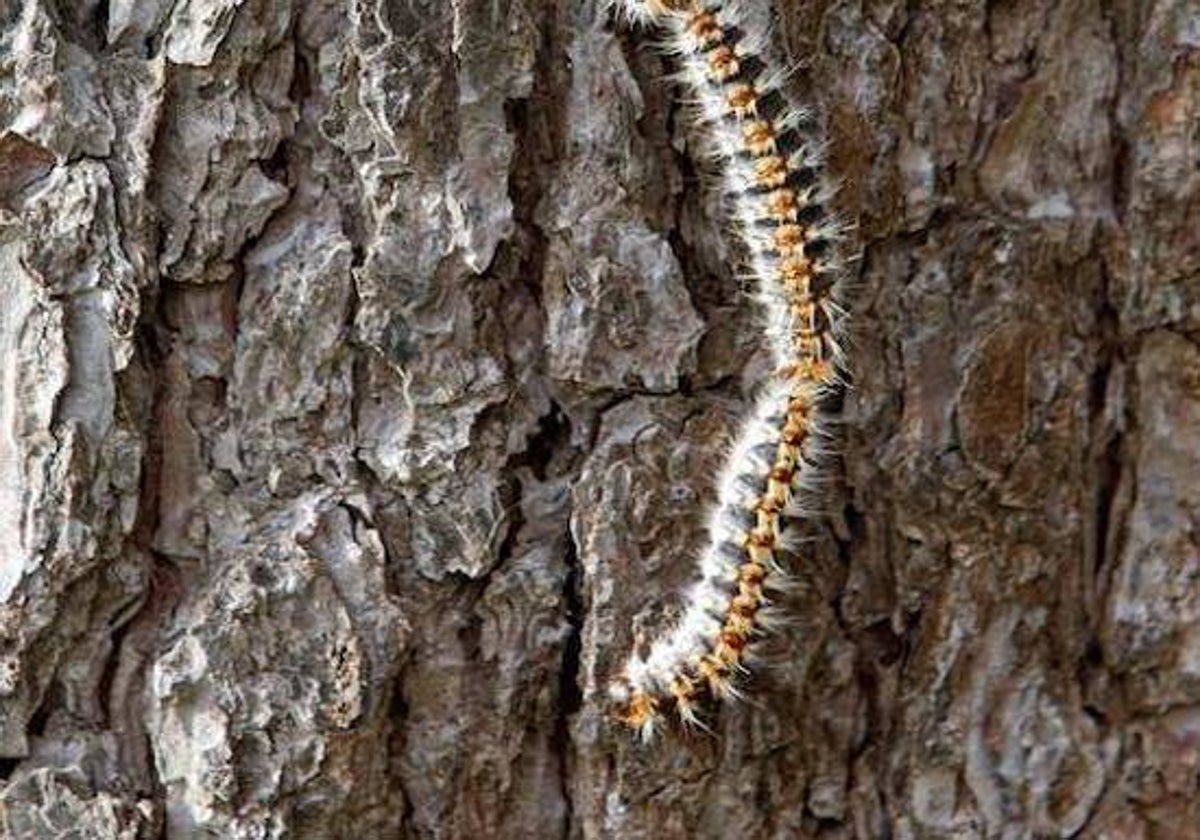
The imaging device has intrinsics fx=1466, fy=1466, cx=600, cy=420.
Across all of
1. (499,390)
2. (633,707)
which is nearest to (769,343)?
(499,390)

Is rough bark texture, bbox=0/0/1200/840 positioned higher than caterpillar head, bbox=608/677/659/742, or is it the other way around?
rough bark texture, bbox=0/0/1200/840

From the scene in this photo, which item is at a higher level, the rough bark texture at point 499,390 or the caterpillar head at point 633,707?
the rough bark texture at point 499,390

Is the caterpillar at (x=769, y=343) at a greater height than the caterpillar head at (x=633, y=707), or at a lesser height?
greater

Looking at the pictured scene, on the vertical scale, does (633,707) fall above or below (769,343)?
below

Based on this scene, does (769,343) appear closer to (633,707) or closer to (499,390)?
(499,390)
